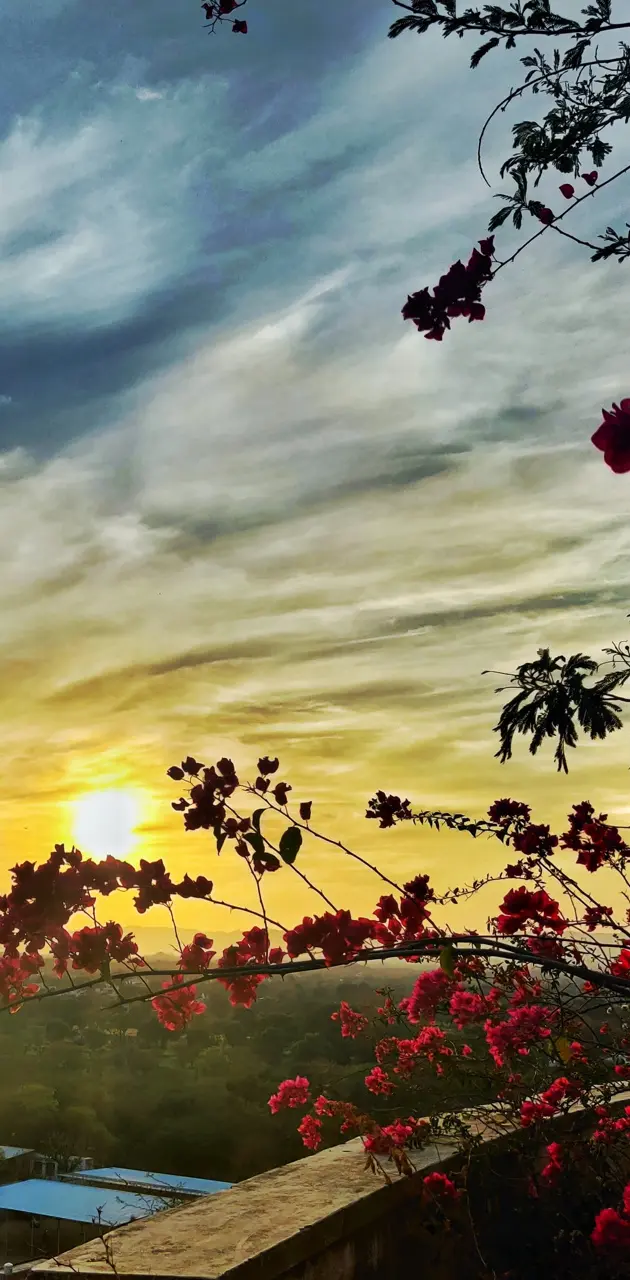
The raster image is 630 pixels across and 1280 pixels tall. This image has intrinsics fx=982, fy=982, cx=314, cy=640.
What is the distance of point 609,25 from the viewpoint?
2.44m

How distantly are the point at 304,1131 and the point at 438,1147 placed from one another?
4.22 ft

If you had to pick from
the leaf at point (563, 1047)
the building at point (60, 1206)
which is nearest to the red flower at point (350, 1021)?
the leaf at point (563, 1047)

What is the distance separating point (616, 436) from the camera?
4.63 ft

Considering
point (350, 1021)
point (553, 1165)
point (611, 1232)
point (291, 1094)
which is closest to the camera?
point (611, 1232)

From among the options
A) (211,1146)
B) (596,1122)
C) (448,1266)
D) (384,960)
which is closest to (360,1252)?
(448,1266)

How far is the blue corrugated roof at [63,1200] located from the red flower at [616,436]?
34.5 ft

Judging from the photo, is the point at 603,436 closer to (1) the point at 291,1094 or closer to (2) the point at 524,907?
(2) the point at 524,907

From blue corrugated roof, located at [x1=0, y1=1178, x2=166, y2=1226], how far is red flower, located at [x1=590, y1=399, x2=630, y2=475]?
10.5 m

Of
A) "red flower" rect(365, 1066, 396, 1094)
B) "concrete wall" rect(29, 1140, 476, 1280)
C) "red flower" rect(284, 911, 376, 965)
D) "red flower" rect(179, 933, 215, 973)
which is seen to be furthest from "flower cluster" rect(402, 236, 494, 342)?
"red flower" rect(365, 1066, 396, 1094)

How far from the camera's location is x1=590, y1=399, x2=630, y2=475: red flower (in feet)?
4.62

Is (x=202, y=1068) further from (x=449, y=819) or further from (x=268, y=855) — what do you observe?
(x=268, y=855)

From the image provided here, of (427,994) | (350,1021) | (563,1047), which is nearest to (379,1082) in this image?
(350,1021)

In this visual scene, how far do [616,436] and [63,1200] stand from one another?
1298 cm

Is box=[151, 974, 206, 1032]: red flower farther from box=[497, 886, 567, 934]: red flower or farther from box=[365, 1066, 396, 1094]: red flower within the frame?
box=[365, 1066, 396, 1094]: red flower
